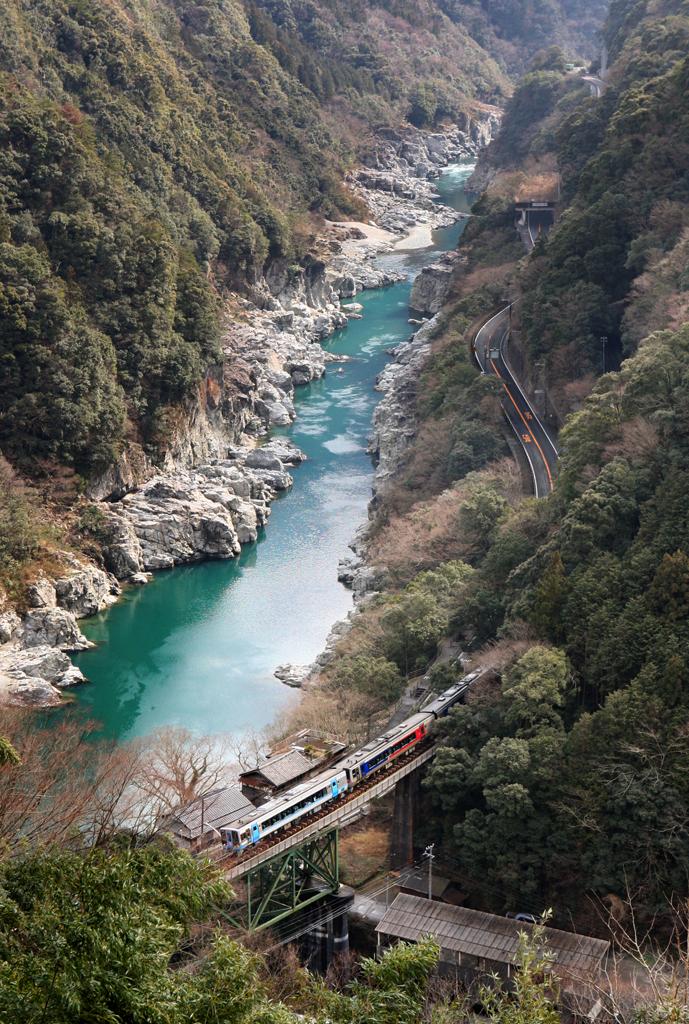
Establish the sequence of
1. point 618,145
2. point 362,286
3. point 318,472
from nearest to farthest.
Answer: point 618,145
point 318,472
point 362,286

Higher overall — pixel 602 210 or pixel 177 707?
pixel 602 210

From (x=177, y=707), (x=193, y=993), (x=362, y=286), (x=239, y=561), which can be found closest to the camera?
(x=193, y=993)

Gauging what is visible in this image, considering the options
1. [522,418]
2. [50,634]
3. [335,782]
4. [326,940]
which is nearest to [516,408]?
[522,418]

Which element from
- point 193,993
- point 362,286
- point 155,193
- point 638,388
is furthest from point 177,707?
point 362,286

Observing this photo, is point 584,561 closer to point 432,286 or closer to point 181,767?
point 181,767

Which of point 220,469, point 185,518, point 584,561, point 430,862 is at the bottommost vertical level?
point 185,518

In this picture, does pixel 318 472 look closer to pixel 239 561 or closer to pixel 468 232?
pixel 239 561

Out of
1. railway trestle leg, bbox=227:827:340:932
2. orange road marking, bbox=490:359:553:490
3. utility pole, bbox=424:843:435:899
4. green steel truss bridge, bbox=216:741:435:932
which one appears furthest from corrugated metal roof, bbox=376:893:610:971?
orange road marking, bbox=490:359:553:490

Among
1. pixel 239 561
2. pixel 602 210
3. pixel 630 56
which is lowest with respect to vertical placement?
pixel 239 561
